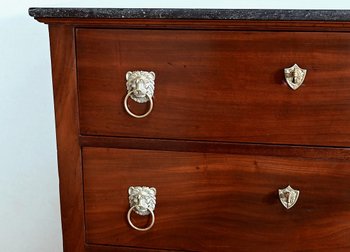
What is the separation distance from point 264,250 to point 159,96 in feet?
1.17

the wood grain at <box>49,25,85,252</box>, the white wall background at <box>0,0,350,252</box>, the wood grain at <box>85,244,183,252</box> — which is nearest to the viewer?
the wood grain at <box>49,25,85,252</box>

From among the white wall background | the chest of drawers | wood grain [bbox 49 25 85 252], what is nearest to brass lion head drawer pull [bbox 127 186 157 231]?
the chest of drawers

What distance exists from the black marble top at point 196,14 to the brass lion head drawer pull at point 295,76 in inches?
3.4

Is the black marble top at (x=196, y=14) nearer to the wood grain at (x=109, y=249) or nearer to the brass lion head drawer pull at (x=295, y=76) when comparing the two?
the brass lion head drawer pull at (x=295, y=76)

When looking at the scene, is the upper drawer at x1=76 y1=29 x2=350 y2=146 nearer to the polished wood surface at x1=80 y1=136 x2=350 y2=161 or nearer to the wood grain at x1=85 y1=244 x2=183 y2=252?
the polished wood surface at x1=80 y1=136 x2=350 y2=161

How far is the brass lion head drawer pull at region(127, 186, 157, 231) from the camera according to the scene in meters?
0.99

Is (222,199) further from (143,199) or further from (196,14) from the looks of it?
(196,14)

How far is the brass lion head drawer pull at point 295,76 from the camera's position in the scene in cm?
88

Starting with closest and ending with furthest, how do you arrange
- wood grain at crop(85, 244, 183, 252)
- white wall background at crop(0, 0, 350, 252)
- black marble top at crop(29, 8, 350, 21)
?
black marble top at crop(29, 8, 350, 21)
wood grain at crop(85, 244, 183, 252)
white wall background at crop(0, 0, 350, 252)

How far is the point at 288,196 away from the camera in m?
0.94

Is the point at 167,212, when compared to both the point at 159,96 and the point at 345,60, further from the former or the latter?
the point at 345,60

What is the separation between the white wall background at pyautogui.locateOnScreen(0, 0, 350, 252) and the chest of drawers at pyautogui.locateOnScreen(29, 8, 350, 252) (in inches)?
16.9

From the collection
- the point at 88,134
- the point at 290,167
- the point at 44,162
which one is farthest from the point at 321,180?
the point at 44,162

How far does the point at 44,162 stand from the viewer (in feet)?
5.02
